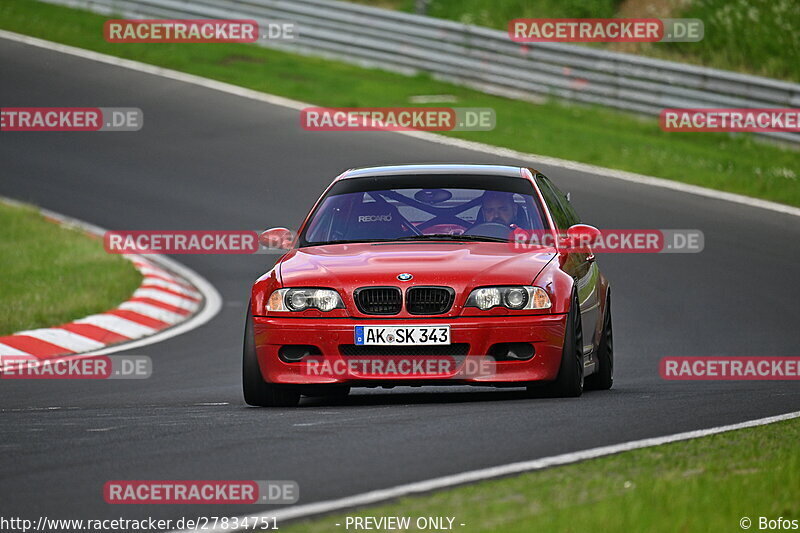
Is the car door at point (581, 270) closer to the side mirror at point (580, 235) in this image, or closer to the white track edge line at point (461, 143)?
the side mirror at point (580, 235)

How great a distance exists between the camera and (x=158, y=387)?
10875 millimetres

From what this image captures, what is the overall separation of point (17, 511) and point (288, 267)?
3625 millimetres

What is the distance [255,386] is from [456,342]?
1.25 m

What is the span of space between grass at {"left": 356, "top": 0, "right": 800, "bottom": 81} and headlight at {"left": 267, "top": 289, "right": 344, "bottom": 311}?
62.1ft

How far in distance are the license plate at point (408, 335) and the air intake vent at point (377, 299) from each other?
5.2 inches

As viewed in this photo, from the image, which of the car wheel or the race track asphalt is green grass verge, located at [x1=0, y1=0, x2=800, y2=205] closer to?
the race track asphalt

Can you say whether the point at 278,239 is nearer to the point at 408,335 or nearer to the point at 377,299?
the point at 377,299

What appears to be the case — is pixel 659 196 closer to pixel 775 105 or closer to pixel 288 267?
pixel 775 105

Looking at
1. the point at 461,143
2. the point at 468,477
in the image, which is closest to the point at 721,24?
the point at 461,143

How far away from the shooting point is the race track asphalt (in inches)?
255

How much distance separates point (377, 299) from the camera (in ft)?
28.3

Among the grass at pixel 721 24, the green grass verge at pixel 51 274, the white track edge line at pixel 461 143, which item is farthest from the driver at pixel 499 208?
the grass at pixel 721 24

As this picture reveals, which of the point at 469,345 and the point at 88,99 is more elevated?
the point at 88,99

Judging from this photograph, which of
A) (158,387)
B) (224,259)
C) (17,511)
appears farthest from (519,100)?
(17,511)
